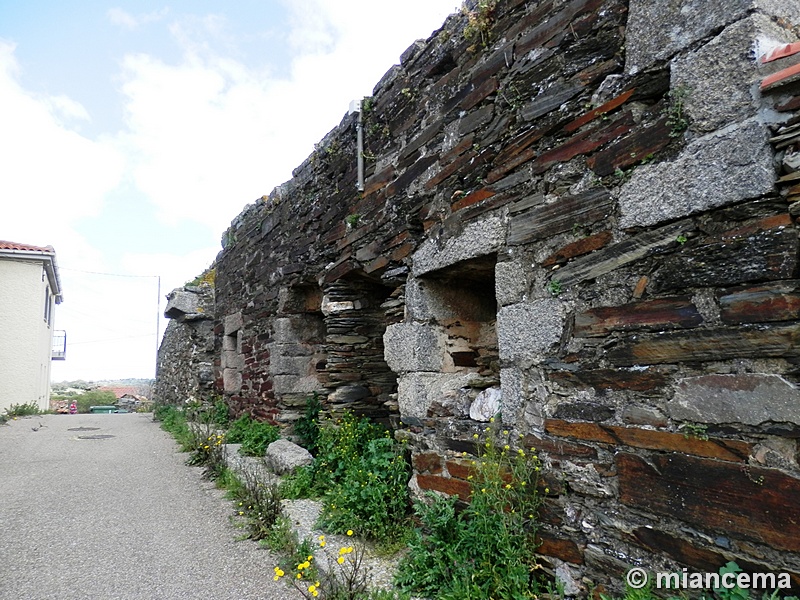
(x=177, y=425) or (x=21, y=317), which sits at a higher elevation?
(x=21, y=317)

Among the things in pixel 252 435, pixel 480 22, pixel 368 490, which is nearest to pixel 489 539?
pixel 368 490

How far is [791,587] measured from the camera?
5.63 feet

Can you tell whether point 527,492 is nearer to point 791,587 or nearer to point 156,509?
point 791,587

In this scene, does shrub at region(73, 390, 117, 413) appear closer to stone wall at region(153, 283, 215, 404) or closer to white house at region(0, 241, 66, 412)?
white house at region(0, 241, 66, 412)

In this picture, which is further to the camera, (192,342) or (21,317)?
(21,317)

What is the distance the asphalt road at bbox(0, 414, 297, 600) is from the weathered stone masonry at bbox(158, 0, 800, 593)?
4.58 ft

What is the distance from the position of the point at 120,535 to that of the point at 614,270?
390cm

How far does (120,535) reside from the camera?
3889mm

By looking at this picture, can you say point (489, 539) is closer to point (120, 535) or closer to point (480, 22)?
point (120, 535)

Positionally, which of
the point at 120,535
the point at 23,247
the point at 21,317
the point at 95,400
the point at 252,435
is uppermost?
the point at 23,247

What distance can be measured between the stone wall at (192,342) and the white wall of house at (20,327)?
4882mm

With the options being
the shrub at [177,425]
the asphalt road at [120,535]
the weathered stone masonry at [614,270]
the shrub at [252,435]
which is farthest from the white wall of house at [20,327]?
the weathered stone masonry at [614,270]

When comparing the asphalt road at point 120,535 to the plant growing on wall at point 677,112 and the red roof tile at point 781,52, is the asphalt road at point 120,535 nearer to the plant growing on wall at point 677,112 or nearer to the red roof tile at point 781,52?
the plant growing on wall at point 677,112

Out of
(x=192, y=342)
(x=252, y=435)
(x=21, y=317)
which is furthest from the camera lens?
(x=21, y=317)
